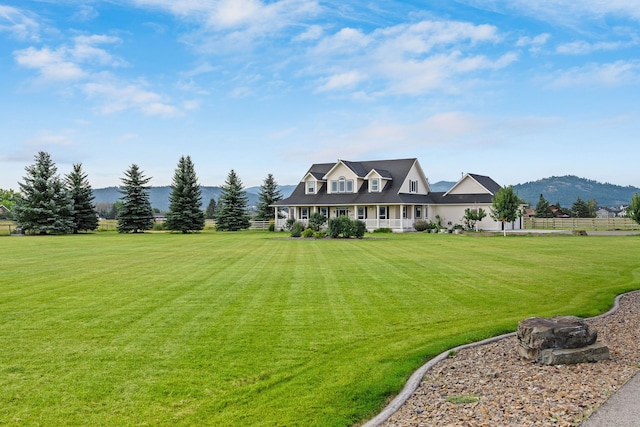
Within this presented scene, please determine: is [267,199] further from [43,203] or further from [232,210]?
[43,203]

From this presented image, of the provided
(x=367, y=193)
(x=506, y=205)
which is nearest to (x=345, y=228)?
(x=367, y=193)

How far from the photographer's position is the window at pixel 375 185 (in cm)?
4586

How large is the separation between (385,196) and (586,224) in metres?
24.6

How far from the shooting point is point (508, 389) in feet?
18.4

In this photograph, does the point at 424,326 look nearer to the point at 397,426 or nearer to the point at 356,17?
the point at 397,426

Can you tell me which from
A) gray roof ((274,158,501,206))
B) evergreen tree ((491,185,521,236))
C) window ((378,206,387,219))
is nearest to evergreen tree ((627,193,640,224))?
evergreen tree ((491,185,521,236))

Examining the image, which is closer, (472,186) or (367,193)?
(367,193)

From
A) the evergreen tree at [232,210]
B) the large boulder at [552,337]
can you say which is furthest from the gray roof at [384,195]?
the large boulder at [552,337]

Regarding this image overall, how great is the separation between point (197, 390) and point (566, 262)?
54.1ft

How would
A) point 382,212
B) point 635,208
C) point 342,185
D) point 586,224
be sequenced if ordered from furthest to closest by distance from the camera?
point 586,224 < point 342,185 < point 382,212 < point 635,208

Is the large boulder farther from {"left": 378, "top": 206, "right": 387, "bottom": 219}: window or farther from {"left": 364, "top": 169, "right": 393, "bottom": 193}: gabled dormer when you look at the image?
{"left": 364, "top": 169, "right": 393, "bottom": 193}: gabled dormer

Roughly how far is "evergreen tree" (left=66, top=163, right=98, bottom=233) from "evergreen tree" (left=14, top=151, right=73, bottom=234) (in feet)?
6.73

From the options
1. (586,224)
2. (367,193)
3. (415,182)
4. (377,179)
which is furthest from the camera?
(586,224)

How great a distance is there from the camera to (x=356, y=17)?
65.8 ft
